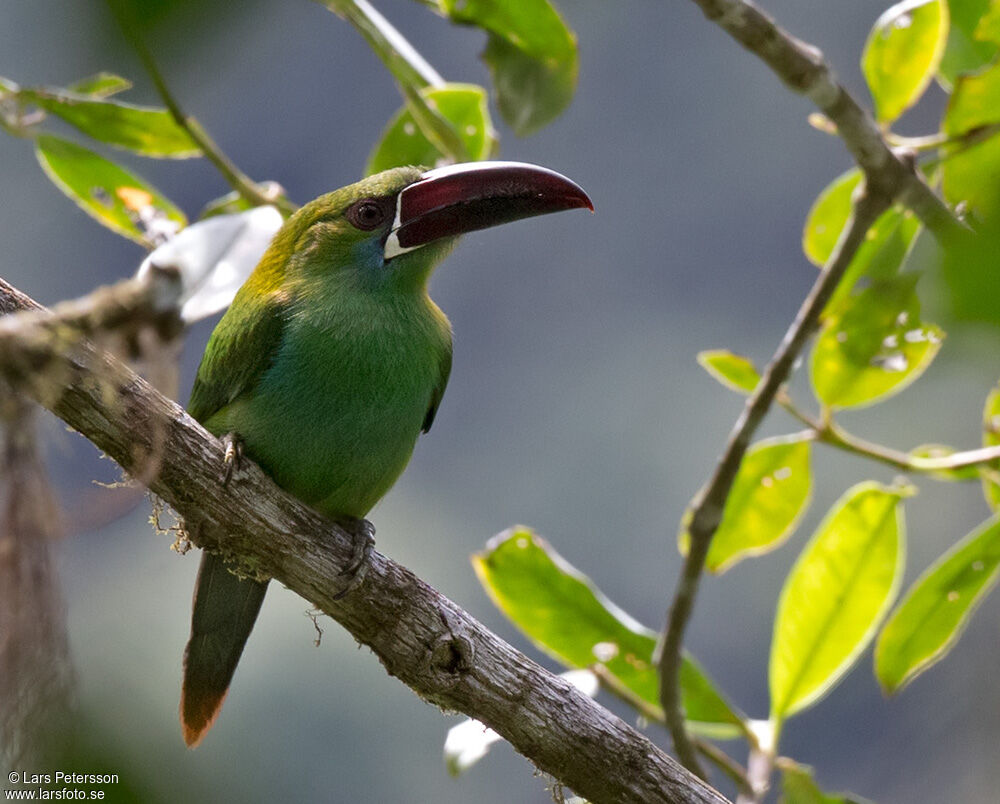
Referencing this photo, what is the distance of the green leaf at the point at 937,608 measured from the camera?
2662 millimetres

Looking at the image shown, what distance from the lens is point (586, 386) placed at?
11.6m

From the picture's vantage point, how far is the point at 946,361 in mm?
563

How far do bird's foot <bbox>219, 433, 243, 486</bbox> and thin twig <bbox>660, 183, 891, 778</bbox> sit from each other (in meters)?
1.14

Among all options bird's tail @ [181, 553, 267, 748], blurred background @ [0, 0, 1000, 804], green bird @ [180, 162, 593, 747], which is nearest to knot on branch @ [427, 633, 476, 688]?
green bird @ [180, 162, 593, 747]

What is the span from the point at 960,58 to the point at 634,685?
1870mm

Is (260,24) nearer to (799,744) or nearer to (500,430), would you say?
(799,744)

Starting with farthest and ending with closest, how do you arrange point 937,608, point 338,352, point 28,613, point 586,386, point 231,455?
point 586,386 < point 937,608 < point 338,352 < point 231,455 < point 28,613

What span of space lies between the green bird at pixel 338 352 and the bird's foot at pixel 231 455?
16 millimetres

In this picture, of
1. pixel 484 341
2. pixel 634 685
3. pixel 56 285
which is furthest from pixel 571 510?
pixel 634 685

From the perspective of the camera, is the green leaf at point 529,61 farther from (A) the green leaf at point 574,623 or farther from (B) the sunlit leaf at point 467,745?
(B) the sunlit leaf at point 467,745

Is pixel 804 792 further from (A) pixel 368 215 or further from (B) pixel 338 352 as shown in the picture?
(A) pixel 368 215

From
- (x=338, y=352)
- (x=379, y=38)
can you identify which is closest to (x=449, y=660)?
(x=338, y=352)

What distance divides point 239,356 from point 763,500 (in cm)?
149

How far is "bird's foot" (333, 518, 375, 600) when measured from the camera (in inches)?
88.4
